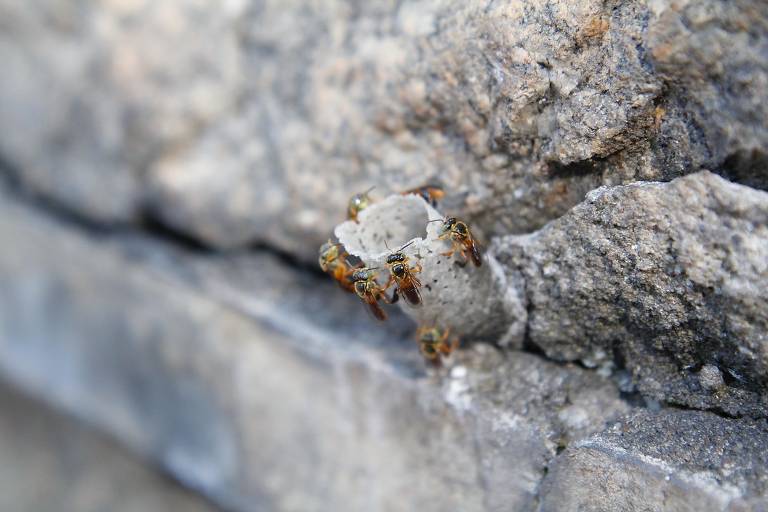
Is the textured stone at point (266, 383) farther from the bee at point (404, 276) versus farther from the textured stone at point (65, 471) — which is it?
the bee at point (404, 276)

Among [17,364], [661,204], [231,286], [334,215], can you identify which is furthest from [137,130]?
[661,204]

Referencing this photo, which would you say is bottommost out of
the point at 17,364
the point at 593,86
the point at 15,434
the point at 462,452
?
the point at 15,434

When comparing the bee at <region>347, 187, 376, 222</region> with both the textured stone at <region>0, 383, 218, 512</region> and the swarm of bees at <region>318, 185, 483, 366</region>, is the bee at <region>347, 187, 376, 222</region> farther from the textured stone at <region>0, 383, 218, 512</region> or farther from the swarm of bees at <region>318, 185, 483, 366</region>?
the textured stone at <region>0, 383, 218, 512</region>

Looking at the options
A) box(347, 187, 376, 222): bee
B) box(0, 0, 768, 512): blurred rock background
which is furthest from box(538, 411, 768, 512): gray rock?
box(347, 187, 376, 222): bee

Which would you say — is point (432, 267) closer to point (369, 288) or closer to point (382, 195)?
point (369, 288)

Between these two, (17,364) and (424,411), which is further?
(17,364)

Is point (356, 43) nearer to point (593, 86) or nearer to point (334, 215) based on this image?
point (334, 215)
